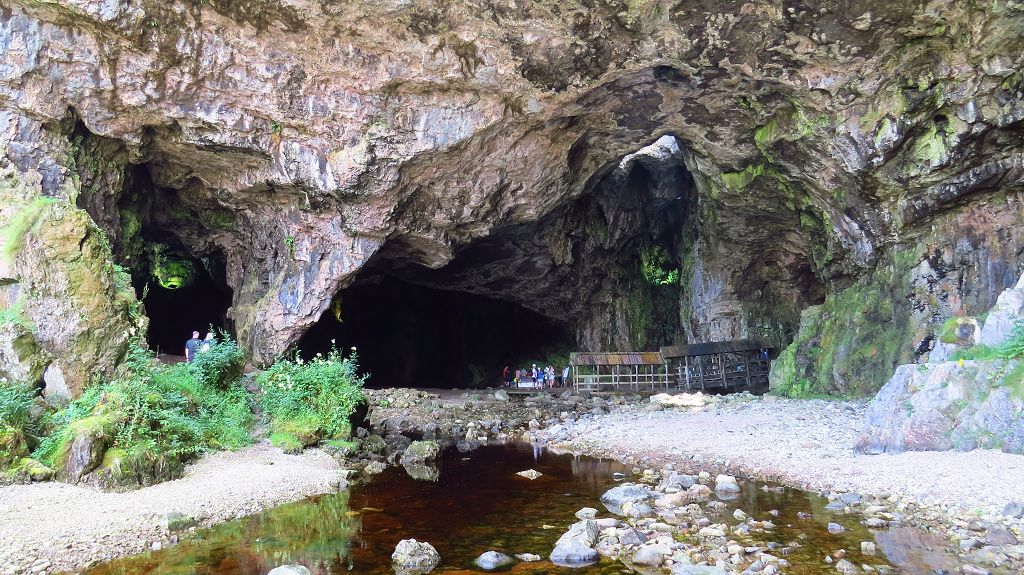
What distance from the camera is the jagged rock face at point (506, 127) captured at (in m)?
13.3

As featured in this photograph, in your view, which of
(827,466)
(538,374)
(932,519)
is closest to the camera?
(932,519)

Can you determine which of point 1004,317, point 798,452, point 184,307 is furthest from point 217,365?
point 1004,317

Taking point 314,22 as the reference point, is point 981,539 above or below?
below

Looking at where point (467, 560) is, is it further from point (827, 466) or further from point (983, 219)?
point (983, 219)

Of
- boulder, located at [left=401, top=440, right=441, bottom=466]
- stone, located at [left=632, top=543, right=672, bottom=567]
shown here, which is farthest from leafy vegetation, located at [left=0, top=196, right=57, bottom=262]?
stone, located at [left=632, top=543, right=672, bottom=567]

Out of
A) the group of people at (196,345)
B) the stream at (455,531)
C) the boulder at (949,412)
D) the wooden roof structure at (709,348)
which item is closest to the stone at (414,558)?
the stream at (455,531)

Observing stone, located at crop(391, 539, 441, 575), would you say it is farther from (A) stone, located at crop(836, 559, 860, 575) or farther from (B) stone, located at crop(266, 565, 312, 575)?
(A) stone, located at crop(836, 559, 860, 575)

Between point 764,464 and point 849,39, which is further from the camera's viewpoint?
point 849,39

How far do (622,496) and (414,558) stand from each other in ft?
11.1

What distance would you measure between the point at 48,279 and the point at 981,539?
14502mm

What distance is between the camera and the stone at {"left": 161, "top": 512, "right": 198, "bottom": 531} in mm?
7348

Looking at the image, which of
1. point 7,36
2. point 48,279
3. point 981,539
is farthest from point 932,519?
point 7,36

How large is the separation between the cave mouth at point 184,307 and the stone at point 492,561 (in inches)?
773

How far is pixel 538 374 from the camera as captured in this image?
94.9 ft
